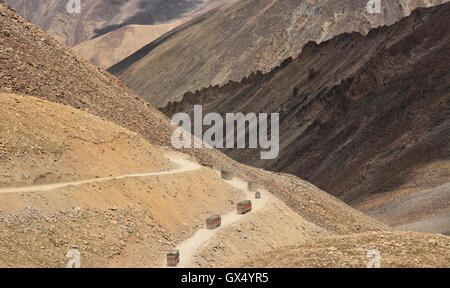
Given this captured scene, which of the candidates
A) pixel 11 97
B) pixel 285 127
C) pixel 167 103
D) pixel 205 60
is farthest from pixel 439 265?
pixel 205 60

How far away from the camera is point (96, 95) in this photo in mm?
31391

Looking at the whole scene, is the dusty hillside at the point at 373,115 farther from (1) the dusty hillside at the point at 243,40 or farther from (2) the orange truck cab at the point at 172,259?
(2) the orange truck cab at the point at 172,259

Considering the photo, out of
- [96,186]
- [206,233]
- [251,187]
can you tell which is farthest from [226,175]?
[96,186]

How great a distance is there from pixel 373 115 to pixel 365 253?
4631cm

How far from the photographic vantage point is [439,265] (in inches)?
560

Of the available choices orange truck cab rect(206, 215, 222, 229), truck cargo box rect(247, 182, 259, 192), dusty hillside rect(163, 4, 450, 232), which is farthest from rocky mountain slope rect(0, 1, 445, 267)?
dusty hillside rect(163, 4, 450, 232)

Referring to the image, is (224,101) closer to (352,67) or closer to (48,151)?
(352,67)

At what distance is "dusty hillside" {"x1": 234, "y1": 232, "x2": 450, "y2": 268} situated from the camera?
1424 cm

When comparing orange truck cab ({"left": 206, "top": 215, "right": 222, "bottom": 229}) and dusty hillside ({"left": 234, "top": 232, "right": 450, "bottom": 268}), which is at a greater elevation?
orange truck cab ({"left": 206, "top": 215, "right": 222, "bottom": 229})

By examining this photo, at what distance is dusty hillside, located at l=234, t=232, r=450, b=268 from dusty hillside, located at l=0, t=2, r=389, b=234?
12.9 meters

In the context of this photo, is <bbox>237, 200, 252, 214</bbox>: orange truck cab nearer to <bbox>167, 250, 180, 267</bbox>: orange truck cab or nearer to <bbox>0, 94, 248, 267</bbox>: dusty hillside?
<bbox>0, 94, 248, 267</bbox>: dusty hillside

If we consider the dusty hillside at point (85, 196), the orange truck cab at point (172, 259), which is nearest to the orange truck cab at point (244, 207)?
the dusty hillside at point (85, 196)

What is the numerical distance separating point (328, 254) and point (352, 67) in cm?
5936

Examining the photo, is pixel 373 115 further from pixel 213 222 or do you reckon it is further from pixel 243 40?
pixel 243 40
